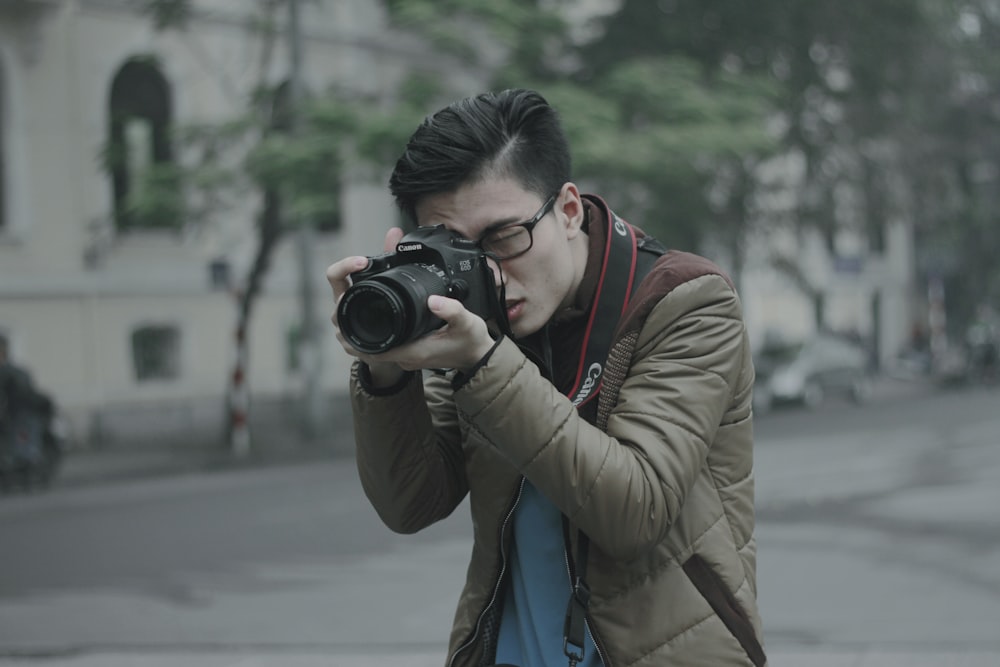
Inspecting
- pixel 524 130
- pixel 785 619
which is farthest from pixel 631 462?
pixel 785 619

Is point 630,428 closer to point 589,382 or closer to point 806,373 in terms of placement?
point 589,382

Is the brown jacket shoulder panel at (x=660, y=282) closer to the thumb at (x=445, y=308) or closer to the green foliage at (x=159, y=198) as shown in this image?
the thumb at (x=445, y=308)

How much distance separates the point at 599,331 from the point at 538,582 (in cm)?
39

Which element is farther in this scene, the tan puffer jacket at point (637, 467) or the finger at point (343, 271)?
the finger at point (343, 271)

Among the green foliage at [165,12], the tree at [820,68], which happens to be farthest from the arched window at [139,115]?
the tree at [820,68]

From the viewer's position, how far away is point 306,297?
17.0 meters

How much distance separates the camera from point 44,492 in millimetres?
13008

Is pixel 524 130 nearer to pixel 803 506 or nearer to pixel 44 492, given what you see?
pixel 803 506

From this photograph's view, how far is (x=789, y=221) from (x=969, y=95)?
6.55 metres

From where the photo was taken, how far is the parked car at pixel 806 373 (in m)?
22.1

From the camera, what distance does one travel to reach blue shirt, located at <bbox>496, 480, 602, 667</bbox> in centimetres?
191

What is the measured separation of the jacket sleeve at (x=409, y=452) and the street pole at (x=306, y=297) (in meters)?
13.7

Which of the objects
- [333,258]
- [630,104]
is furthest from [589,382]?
[333,258]

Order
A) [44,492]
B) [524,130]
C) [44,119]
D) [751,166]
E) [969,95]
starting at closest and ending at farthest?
1. [524,130]
2. [44,492]
3. [44,119]
4. [751,166]
5. [969,95]
